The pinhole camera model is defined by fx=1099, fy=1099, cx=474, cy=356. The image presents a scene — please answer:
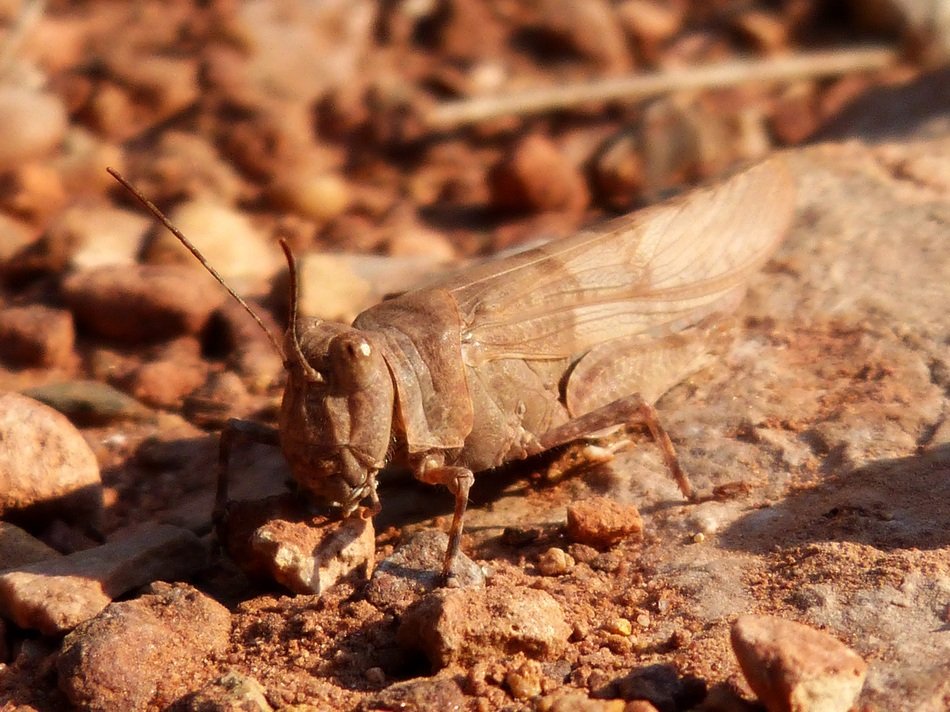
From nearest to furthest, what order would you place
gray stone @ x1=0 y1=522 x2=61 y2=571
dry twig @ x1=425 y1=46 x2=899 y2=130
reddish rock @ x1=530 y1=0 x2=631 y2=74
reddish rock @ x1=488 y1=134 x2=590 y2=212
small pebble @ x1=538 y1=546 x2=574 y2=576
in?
small pebble @ x1=538 y1=546 x2=574 y2=576 < gray stone @ x1=0 y1=522 x2=61 y2=571 < reddish rock @ x1=488 y1=134 x2=590 y2=212 < dry twig @ x1=425 y1=46 x2=899 y2=130 < reddish rock @ x1=530 y1=0 x2=631 y2=74

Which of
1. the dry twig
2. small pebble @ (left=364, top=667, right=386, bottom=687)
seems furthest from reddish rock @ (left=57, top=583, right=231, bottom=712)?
the dry twig

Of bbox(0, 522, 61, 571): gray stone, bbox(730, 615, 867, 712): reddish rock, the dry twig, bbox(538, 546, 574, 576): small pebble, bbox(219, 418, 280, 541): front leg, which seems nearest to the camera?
bbox(730, 615, 867, 712): reddish rock

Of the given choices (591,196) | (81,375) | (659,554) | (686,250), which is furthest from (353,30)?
(659,554)

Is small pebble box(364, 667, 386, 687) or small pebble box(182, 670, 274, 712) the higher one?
small pebble box(182, 670, 274, 712)

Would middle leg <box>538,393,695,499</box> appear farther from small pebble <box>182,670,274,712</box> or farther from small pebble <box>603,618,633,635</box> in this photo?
small pebble <box>182,670,274,712</box>

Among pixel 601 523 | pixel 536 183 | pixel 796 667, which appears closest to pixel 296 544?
pixel 601 523

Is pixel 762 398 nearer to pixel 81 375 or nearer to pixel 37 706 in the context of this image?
pixel 37 706
